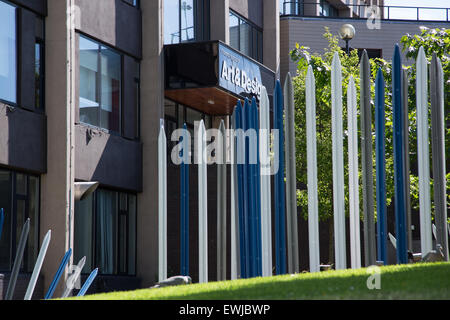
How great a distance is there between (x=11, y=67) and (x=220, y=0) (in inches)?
410

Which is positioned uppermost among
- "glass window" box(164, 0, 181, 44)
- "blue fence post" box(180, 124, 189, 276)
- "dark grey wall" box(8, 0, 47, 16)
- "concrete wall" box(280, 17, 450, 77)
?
"concrete wall" box(280, 17, 450, 77)

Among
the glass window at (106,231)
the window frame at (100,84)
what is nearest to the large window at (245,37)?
the window frame at (100,84)

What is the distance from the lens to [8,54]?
19.1 metres

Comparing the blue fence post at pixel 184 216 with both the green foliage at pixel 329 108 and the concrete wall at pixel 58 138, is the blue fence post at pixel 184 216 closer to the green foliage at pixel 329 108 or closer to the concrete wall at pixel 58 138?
the concrete wall at pixel 58 138

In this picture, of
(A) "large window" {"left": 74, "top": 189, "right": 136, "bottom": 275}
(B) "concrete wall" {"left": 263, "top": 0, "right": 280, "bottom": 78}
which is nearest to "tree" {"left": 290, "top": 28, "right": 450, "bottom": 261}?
(A) "large window" {"left": 74, "top": 189, "right": 136, "bottom": 275}

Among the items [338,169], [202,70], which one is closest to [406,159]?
[338,169]

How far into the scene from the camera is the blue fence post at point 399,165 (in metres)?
11.3

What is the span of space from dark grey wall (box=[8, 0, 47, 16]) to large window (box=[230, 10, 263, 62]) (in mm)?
10374

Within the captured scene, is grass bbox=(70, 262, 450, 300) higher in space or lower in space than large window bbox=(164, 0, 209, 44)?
lower

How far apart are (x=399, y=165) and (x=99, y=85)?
12.5 metres

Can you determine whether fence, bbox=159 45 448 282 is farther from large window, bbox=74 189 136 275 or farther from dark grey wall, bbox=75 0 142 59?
dark grey wall, bbox=75 0 142 59

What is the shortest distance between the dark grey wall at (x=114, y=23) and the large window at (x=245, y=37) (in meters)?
6.23

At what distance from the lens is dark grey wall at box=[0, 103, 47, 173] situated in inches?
728
